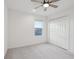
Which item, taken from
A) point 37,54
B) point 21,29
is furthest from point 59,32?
point 21,29

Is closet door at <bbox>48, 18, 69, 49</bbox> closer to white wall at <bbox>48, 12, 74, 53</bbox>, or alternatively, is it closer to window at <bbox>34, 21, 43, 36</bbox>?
white wall at <bbox>48, 12, 74, 53</bbox>

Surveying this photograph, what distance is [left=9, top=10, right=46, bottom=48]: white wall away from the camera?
15.0 feet

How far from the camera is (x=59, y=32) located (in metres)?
5.11

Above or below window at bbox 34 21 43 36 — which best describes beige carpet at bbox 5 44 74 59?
below

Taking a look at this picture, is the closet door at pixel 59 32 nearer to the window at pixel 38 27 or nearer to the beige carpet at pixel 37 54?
the window at pixel 38 27

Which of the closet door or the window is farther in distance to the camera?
the window

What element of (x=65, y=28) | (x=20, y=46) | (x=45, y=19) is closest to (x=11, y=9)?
(x=20, y=46)

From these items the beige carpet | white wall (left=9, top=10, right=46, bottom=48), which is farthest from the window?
the beige carpet

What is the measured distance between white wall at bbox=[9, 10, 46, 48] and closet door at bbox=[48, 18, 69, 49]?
1.30 meters

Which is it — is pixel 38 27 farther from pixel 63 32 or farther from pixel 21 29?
pixel 63 32

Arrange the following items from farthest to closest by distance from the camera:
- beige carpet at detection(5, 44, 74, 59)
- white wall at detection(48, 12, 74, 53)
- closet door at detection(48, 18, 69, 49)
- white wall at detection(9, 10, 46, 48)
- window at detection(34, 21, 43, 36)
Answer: window at detection(34, 21, 43, 36) < white wall at detection(9, 10, 46, 48) < closet door at detection(48, 18, 69, 49) < white wall at detection(48, 12, 74, 53) < beige carpet at detection(5, 44, 74, 59)

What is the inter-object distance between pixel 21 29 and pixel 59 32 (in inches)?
109

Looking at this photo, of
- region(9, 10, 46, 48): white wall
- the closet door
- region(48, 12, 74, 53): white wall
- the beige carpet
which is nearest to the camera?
the beige carpet

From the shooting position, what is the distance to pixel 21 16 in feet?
16.5
